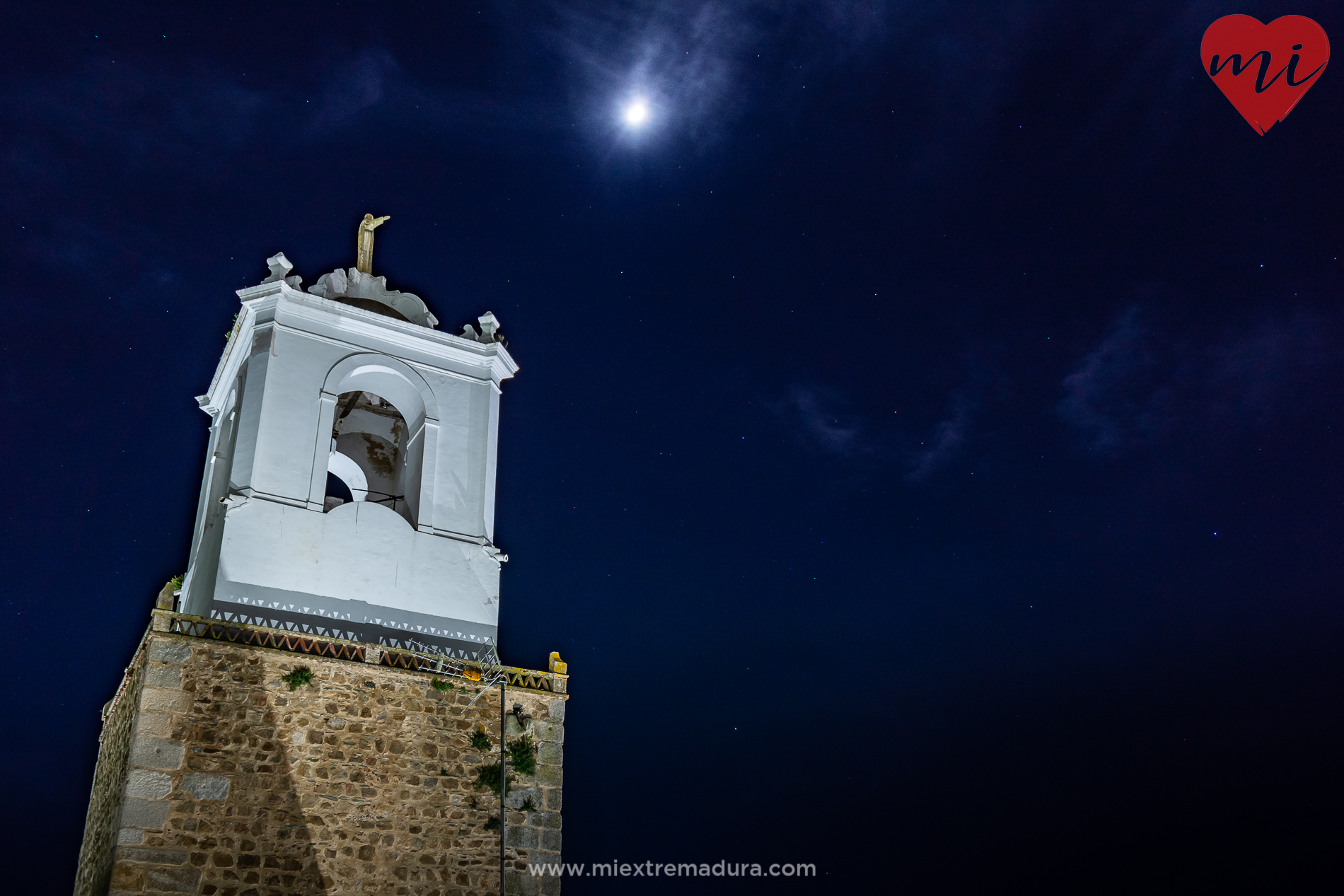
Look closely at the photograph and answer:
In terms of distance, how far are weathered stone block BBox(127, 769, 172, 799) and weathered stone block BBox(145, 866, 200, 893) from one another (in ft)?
2.26

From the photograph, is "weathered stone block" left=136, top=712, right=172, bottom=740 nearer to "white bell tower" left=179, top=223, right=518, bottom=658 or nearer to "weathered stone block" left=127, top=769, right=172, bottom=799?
"weathered stone block" left=127, top=769, right=172, bottom=799

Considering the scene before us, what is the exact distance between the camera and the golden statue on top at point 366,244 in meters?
16.1

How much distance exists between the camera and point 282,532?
12.9 meters

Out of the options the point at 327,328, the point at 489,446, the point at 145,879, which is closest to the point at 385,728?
the point at 145,879

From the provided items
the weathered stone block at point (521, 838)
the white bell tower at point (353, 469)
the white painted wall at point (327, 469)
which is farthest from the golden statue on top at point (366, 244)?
the weathered stone block at point (521, 838)

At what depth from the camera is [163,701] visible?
1090 cm

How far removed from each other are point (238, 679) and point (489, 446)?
187 inches

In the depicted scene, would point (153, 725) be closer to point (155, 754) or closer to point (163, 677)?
point (155, 754)

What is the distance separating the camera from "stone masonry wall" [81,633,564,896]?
10.5m

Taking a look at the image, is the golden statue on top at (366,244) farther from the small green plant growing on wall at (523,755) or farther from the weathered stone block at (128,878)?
the weathered stone block at (128,878)

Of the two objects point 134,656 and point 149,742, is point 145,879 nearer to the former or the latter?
point 149,742

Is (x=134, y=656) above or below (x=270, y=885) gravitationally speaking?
above

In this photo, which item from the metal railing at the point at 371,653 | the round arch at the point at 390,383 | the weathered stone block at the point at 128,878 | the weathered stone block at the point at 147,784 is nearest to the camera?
the weathered stone block at the point at 128,878

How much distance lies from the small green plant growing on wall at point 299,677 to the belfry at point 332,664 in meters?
0.02
